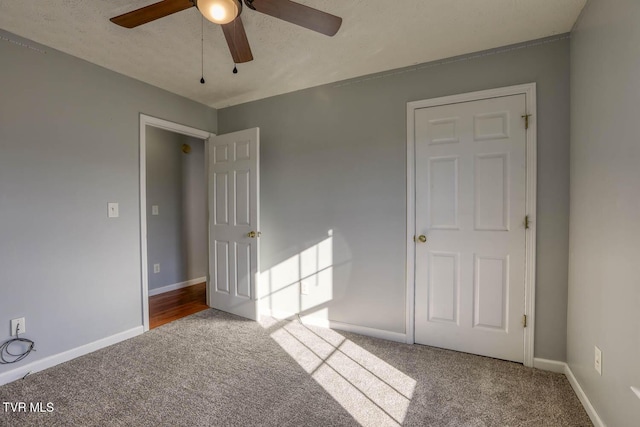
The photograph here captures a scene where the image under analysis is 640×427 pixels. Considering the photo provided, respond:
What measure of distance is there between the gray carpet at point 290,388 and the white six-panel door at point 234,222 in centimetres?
68

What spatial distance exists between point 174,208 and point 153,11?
3214mm

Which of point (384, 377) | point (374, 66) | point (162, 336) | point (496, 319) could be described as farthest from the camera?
point (162, 336)

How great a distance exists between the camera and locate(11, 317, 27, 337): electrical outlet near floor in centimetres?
201

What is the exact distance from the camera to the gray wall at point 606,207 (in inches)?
50.0

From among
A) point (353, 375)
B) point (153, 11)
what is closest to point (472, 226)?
point (353, 375)

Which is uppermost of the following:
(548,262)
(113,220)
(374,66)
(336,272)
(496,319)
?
(374,66)

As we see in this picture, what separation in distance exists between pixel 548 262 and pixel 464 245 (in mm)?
540

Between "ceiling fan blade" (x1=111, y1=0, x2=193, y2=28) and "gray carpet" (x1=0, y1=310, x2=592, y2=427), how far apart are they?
214 cm

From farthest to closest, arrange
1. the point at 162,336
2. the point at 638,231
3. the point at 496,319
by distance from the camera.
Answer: the point at 162,336 < the point at 496,319 < the point at 638,231

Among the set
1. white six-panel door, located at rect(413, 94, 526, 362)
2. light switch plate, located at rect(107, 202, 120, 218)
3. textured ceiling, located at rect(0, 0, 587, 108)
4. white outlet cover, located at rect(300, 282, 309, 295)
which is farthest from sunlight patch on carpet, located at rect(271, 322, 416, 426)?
textured ceiling, located at rect(0, 0, 587, 108)

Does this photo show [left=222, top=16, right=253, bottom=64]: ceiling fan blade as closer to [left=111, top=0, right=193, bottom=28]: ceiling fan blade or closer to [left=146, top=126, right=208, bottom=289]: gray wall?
[left=111, top=0, right=193, bottom=28]: ceiling fan blade

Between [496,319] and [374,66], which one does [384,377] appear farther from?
[374,66]

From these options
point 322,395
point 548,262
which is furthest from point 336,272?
point 548,262

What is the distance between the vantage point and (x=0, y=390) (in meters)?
1.87
